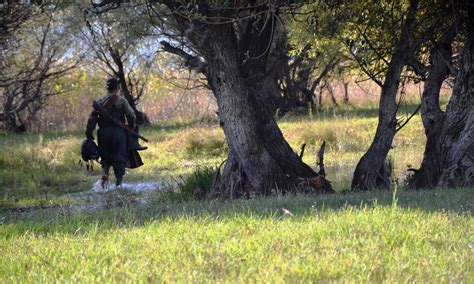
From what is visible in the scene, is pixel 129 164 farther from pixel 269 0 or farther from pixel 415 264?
pixel 415 264

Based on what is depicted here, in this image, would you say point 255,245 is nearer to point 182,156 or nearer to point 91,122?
point 91,122

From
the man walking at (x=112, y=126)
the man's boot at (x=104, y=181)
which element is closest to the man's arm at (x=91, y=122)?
the man walking at (x=112, y=126)

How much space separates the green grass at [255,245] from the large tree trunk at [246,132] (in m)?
3.21

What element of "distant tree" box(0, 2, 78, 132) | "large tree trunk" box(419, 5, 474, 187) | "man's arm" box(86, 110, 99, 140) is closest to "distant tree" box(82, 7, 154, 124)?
"distant tree" box(0, 2, 78, 132)

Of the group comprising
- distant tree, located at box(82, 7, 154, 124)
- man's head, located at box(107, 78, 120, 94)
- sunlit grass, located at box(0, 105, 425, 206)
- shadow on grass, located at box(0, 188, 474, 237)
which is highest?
distant tree, located at box(82, 7, 154, 124)

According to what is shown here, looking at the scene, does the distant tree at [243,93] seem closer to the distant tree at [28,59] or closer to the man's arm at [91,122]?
the man's arm at [91,122]

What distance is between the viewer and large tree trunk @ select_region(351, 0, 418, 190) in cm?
997

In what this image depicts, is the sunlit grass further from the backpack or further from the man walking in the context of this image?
the man walking

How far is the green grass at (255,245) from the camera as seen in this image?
461 cm

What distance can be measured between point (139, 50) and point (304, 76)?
644cm

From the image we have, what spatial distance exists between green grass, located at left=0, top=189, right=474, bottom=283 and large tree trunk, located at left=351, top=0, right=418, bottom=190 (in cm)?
323

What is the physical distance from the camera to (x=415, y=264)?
4.73 meters

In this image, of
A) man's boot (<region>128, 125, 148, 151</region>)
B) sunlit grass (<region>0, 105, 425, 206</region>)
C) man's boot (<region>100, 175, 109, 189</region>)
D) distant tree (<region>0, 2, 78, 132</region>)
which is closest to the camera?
man's boot (<region>128, 125, 148, 151</region>)

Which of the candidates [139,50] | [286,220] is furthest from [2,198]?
[139,50]
